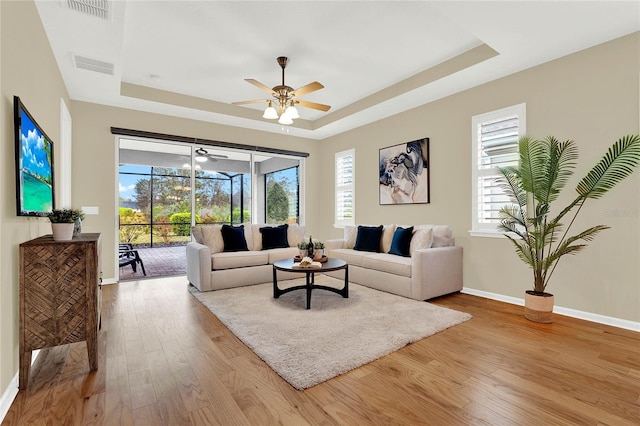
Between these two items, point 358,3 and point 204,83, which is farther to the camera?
point 204,83

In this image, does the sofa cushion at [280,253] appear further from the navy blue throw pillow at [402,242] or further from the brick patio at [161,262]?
the brick patio at [161,262]

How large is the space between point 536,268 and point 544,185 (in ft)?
2.80

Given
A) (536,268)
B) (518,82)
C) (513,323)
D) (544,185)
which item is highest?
(518,82)

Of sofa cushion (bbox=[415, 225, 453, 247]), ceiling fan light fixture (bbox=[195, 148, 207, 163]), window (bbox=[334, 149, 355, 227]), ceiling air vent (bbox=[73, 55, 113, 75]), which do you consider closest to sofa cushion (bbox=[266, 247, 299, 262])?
window (bbox=[334, 149, 355, 227])

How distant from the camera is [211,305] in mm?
3658

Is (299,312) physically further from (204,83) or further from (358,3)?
(204,83)

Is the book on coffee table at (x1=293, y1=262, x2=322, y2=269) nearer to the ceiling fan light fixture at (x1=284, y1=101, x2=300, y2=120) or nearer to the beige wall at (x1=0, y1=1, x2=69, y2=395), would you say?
the ceiling fan light fixture at (x1=284, y1=101, x2=300, y2=120)

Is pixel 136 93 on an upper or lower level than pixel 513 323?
upper

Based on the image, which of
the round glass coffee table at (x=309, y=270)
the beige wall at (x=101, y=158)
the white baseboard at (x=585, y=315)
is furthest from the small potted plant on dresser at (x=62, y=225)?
the white baseboard at (x=585, y=315)

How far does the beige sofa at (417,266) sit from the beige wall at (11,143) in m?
3.56

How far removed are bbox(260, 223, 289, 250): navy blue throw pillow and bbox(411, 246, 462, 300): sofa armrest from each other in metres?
2.26

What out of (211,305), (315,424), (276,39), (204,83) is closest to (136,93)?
(204,83)

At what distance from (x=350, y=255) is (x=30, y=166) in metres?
3.74

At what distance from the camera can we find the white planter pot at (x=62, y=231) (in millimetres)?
2152
